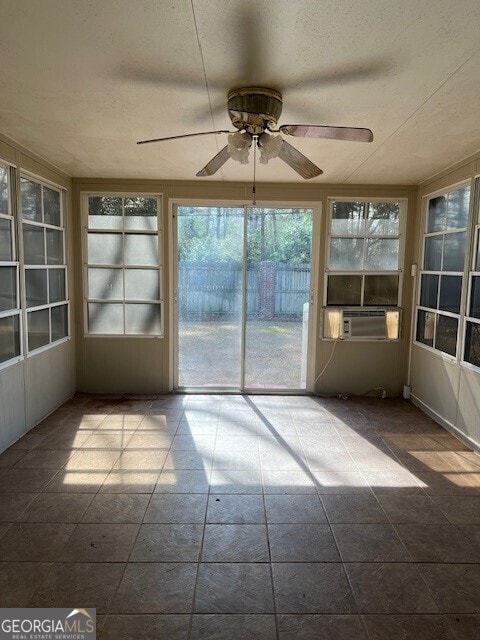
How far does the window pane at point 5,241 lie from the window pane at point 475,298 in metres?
3.87

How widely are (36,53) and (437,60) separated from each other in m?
1.92

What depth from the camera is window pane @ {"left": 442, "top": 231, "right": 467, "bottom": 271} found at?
11.7ft

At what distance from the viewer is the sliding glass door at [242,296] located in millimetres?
4570

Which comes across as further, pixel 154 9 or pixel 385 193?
pixel 385 193

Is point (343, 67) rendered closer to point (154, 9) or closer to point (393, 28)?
point (393, 28)

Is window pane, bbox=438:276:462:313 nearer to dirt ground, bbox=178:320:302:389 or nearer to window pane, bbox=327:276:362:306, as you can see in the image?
window pane, bbox=327:276:362:306

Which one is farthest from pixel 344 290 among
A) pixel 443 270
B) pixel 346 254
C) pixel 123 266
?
pixel 123 266

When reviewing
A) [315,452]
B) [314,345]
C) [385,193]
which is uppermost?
[385,193]

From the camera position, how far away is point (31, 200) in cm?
363

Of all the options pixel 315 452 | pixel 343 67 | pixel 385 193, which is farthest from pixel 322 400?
pixel 343 67

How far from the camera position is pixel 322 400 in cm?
453

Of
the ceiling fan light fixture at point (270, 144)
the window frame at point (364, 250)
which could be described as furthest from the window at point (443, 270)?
the ceiling fan light fixture at point (270, 144)

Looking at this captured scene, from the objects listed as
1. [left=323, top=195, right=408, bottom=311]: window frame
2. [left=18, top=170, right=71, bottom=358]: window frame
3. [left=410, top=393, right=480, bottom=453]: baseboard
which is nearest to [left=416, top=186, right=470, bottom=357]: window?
[left=323, top=195, right=408, bottom=311]: window frame

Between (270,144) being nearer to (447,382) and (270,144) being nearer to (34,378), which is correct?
(447,382)
